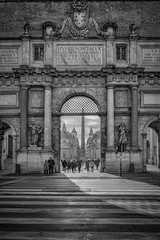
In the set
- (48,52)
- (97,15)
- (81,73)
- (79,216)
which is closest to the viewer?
(79,216)

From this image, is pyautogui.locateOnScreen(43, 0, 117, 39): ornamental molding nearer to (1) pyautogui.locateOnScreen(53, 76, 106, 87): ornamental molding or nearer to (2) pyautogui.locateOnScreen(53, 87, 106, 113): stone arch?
(1) pyautogui.locateOnScreen(53, 76, 106, 87): ornamental molding


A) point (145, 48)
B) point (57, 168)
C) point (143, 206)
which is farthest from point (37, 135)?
point (143, 206)

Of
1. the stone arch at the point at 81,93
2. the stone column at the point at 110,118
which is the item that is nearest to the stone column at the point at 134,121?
the stone column at the point at 110,118

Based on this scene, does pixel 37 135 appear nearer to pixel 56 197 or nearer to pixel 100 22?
pixel 100 22

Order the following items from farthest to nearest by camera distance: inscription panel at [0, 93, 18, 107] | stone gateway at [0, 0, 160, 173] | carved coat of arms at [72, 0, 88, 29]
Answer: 1. carved coat of arms at [72, 0, 88, 29]
2. inscription panel at [0, 93, 18, 107]
3. stone gateway at [0, 0, 160, 173]

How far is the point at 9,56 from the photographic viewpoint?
32.8 m

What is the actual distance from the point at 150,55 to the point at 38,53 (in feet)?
32.8

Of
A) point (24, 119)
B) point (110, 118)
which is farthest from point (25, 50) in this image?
point (110, 118)

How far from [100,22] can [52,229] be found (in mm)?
27749

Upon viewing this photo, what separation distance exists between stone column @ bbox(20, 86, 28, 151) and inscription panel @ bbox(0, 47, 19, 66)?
2.82 metres

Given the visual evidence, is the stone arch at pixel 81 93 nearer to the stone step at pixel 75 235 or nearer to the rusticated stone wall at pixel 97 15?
the rusticated stone wall at pixel 97 15

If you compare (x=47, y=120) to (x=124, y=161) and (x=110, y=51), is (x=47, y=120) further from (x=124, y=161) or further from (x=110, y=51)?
(x=110, y=51)

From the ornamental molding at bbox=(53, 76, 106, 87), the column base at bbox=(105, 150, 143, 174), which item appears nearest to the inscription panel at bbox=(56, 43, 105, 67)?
the ornamental molding at bbox=(53, 76, 106, 87)

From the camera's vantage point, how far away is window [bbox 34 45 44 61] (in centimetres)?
3278
